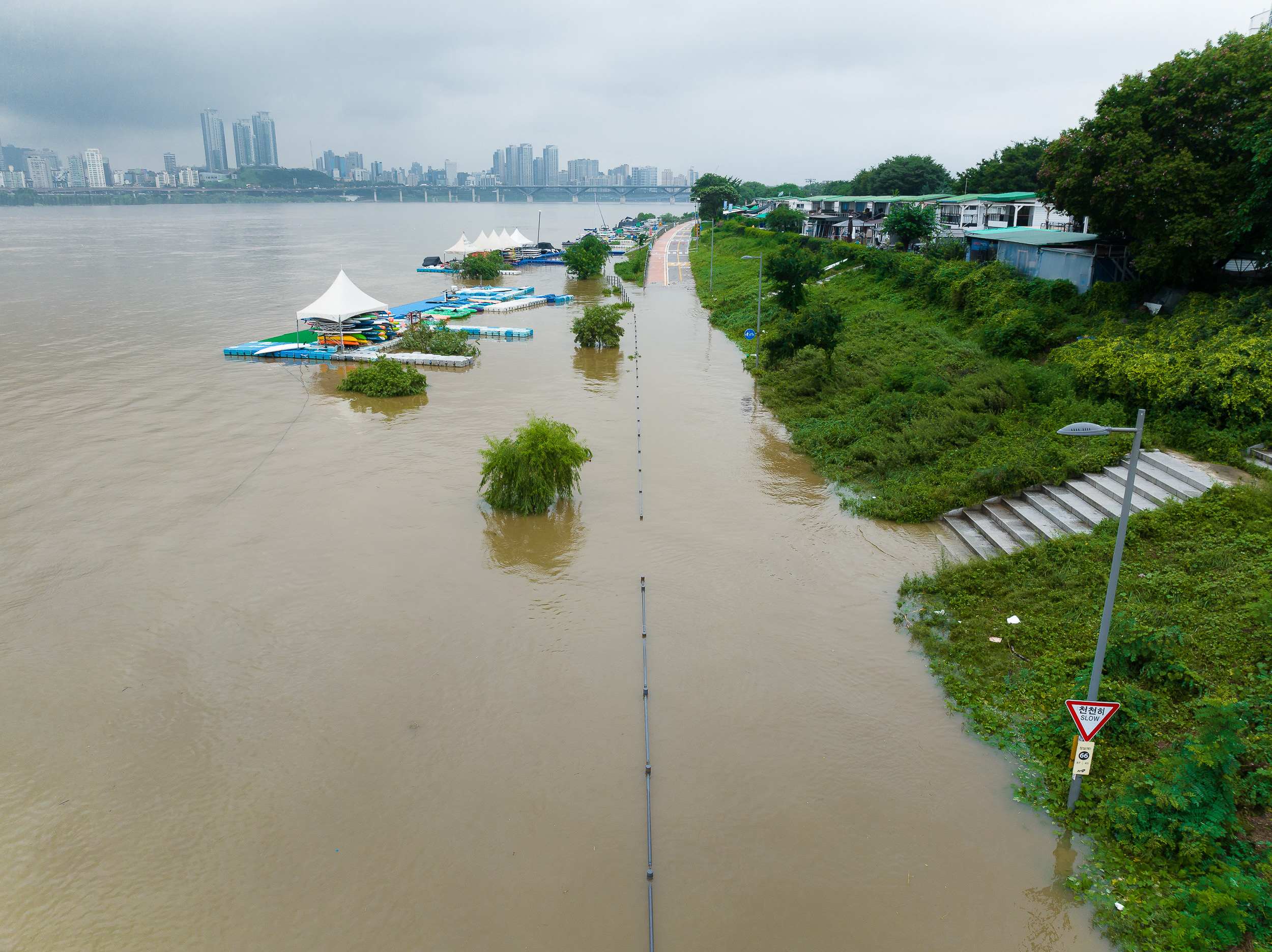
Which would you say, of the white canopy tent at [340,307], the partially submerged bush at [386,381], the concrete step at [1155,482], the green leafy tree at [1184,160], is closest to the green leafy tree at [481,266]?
the white canopy tent at [340,307]

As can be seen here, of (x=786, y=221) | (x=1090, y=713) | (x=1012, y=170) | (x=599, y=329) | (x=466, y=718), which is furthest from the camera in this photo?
(x=786, y=221)

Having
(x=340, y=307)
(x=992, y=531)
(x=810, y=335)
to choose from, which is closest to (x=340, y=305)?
(x=340, y=307)

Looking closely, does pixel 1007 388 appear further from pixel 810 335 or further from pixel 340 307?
pixel 340 307

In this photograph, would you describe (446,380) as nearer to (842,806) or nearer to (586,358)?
(586,358)

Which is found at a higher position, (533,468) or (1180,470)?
(1180,470)

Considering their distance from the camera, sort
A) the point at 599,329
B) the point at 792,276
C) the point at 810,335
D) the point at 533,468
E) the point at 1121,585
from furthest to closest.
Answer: the point at 599,329 → the point at 792,276 → the point at 810,335 → the point at 533,468 → the point at 1121,585

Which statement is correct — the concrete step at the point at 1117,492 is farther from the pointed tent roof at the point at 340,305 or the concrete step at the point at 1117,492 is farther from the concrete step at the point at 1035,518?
the pointed tent roof at the point at 340,305

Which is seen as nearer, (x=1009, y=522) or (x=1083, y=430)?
(x=1083, y=430)
